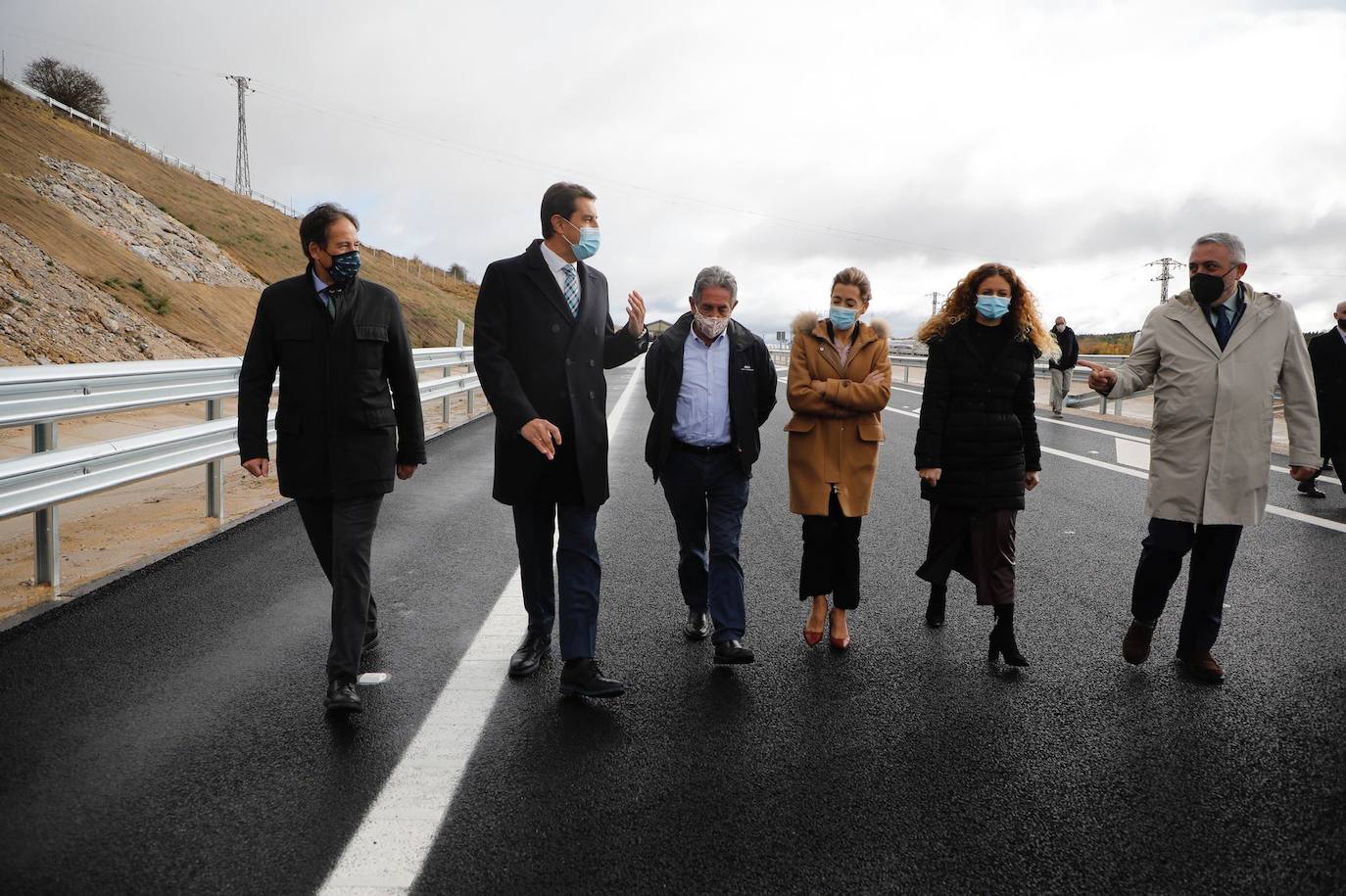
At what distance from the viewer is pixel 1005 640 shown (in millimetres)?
4328

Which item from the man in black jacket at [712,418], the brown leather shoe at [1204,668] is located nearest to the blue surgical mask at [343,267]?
the man in black jacket at [712,418]

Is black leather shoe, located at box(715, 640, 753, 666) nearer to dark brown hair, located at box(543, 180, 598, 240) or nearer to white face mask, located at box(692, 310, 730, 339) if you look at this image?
white face mask, located at box(692, 310, 730, 339)

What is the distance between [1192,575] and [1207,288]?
129 centimetres

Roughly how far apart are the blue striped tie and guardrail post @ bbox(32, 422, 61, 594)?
9.99ft

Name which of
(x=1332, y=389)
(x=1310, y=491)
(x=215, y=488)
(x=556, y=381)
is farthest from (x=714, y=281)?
(x=1310, y=491)

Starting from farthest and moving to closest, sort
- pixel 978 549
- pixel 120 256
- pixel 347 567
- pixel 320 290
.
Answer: pixel 120 256, pixel 978 549, pixel 320 290, pixel 347 567

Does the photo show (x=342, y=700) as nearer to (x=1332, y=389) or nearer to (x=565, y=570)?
(x=565, y=570)

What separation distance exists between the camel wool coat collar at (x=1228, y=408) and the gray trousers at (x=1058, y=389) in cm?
1528

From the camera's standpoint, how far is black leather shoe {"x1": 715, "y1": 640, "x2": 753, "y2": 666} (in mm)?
4145

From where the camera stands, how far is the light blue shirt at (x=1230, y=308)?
435 centimetres

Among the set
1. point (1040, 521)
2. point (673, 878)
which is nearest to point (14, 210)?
point (1040, 521)

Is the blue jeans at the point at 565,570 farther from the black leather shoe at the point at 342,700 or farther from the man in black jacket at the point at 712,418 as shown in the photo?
the black leather shoe at the point at 342,700

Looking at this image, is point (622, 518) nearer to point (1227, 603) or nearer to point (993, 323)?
point (993, 323)

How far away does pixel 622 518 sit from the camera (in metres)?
7.44
